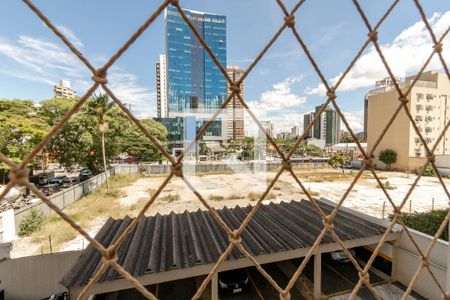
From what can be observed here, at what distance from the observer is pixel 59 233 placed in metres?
6.89

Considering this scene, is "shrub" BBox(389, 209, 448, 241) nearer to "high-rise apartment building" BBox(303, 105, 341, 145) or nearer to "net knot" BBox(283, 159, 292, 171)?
"net knot" BBox(283, 159, 292, 171)

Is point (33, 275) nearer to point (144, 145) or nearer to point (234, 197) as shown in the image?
point (234, 197)

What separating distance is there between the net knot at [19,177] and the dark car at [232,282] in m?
4.66

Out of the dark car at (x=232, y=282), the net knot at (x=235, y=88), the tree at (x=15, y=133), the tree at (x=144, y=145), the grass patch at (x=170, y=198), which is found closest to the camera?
the net knot at (x=235, y=88)

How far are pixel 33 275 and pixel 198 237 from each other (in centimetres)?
327

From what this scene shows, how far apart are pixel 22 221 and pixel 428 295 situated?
10.7 m

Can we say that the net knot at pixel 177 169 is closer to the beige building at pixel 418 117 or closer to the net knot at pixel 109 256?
the net knot at pixel 109 256

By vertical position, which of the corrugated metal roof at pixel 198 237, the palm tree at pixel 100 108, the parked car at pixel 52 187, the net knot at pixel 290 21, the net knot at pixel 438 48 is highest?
the palm tree at pixel 100 108

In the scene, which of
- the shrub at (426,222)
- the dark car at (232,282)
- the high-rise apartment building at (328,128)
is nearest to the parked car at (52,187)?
the dark car at (232,282)

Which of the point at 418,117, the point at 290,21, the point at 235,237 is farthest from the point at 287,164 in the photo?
the point at 418,117

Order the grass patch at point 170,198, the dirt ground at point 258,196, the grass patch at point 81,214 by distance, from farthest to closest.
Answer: the grass patch at point 170,198
the dirt ground at point 258,196
the grass patch at point 81,214

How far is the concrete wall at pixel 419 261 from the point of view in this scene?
3.85 m

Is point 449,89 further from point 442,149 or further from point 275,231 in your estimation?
point 275,231

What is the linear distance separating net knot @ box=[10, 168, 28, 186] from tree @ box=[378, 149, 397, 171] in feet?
91.4
